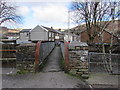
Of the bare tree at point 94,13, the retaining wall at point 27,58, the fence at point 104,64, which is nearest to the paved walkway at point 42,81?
the retaining wall at point 27,58

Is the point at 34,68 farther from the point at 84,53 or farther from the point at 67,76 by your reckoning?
the point at 84,53

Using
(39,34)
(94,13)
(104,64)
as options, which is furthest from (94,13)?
(39,34)

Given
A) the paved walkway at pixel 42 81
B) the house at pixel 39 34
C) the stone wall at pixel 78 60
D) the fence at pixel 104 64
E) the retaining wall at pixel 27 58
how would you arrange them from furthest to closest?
1. the house at pixel 39 34
2. the fence at pixel 104 64
3. the retaining wall at pixel 27 58
4. the stone wall at pixel 78 60
5. the paved walkway at pixel 42 81

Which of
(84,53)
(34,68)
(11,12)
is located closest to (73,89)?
(84,53)

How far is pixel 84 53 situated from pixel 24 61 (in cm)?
257

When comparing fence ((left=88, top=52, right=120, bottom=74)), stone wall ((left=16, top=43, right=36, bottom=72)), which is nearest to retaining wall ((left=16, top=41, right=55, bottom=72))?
stone wall ((left=16, top=43, right=36, bottom=72))

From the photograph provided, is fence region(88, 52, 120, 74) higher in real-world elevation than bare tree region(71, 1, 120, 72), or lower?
lower

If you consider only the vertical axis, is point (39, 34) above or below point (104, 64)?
above

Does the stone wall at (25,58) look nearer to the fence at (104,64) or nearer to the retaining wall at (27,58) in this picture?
the retaining wall at (27,58)

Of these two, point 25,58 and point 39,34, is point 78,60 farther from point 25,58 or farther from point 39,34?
point 39,34

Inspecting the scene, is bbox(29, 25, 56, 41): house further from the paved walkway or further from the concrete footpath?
the concrete footpath

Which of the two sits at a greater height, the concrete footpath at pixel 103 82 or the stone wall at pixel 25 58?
the stone wall at pixel 25 58

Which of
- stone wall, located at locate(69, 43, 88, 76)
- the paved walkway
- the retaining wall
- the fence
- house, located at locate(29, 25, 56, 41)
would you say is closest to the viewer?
the paved walkway

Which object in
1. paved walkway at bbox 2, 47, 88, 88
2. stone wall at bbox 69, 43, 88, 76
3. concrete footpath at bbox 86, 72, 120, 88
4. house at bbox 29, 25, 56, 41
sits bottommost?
concrete footpath at bbox 86, 72, 120, 88
